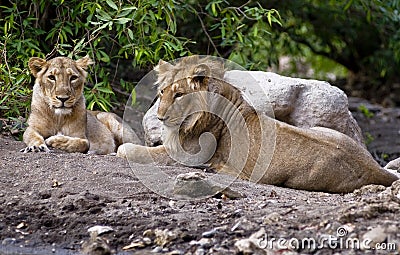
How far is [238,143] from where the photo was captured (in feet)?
23.9

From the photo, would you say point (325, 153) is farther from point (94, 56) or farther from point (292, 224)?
point (94, 56)

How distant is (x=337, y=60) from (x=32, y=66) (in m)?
9.42

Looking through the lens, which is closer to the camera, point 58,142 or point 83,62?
point 58,142

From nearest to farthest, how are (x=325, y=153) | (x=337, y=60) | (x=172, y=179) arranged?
(x=172, y=179), (x=325, y=153), (x=337, y=60)

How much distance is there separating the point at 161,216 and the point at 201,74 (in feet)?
6.02

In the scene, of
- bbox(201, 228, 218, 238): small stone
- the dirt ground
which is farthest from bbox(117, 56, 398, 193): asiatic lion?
bbox(201, 228, 218, 238): small stone

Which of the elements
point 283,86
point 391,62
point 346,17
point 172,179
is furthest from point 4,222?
point 391,62

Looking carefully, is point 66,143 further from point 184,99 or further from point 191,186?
point 191,186

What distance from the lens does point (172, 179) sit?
21.4ft

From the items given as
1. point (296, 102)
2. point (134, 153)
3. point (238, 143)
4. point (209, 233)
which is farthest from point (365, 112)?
point (209, 233)

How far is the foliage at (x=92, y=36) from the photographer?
8031mm

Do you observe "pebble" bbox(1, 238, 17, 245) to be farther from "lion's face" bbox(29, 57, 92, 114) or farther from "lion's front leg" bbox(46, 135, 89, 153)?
"lion's face" bbox(29, 57, 92, 114)
